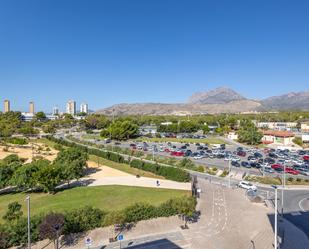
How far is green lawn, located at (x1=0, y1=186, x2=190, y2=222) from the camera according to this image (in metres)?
28.7

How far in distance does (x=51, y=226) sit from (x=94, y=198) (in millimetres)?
12803

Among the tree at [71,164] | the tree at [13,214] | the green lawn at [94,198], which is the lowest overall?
the green lawn at [94,198]

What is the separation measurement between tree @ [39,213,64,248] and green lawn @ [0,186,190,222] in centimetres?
803

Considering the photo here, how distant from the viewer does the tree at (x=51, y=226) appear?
18797mm

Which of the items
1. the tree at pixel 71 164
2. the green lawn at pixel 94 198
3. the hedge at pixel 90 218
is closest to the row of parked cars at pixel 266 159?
the green lawn at pixel 94 198

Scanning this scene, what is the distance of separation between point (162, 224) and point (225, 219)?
626 centimetres

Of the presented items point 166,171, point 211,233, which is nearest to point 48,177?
point 166,171

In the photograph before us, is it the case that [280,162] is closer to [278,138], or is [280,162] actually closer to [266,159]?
Result: [266,159]

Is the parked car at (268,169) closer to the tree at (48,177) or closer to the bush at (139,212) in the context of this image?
the bush at (139,212)

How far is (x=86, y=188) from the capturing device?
36.0 meters

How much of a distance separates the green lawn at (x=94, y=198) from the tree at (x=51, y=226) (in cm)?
803

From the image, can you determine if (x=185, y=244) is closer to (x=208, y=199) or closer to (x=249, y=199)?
(x=208, y=199)

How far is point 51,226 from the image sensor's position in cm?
1881

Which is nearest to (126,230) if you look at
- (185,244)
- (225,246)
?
(185,244)
